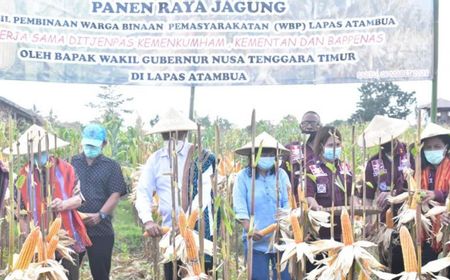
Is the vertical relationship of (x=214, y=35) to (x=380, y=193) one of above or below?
above

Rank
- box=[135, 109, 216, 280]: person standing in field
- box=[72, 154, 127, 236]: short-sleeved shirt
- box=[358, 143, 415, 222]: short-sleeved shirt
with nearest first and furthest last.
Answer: box=[135, 109, 216, 280]: person standing in field, box=[358, 143, 415, 222]: short-sleeved shirt, box=[72, 154, 127, 236]: short-sleeved shirt

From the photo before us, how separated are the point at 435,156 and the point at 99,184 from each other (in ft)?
6.78

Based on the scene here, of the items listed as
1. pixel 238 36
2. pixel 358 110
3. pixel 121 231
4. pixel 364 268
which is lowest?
pixel 121 231

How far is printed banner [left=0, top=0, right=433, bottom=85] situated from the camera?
625 centimetres

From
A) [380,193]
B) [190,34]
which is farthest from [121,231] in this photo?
[380,193]

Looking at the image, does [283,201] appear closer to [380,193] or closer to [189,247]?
[380,193]

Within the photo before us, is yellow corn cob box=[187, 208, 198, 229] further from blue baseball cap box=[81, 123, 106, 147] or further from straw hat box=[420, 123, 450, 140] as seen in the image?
straw hat box=[420, 123, 450, 140]

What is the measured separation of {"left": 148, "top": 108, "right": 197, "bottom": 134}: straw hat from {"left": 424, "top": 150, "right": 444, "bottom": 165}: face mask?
136 centimetres

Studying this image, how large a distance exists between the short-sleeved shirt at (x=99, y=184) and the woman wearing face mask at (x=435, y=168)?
188cm

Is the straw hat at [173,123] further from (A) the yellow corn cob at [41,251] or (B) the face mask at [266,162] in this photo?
(A) the yellow corn cob at [41,251]

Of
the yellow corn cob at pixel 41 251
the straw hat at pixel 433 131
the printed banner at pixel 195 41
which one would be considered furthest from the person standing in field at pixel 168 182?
the printed banner at pixel 195 41

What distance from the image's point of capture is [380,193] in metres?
4.06

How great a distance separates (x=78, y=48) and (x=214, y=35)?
130cm

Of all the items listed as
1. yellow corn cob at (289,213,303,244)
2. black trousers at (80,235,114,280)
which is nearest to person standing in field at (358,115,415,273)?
yellow corn cob at (289,213,303,244)
